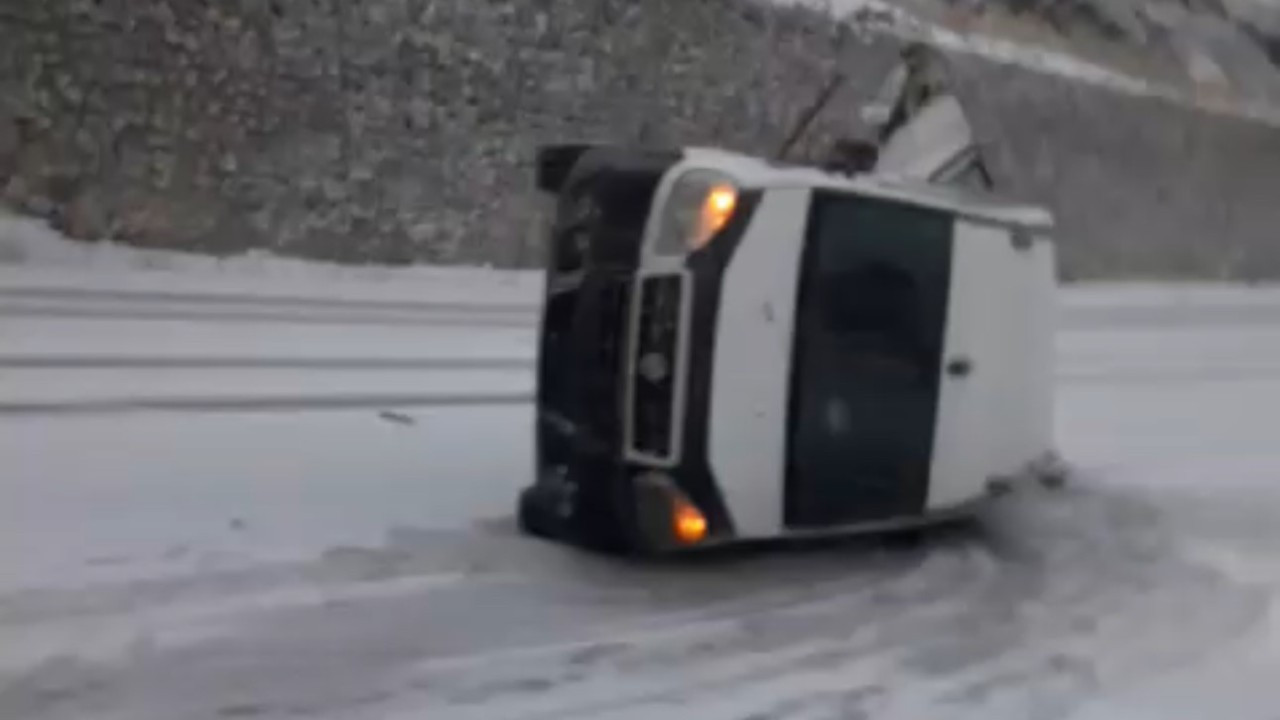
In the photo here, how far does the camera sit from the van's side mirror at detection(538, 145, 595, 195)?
311 inches

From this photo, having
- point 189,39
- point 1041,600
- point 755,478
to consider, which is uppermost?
point 189,39

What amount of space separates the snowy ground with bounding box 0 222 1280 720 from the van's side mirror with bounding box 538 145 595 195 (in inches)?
56.8

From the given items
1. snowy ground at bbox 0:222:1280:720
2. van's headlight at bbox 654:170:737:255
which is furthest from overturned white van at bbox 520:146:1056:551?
snowy ground at bbox 0:222:1280:720

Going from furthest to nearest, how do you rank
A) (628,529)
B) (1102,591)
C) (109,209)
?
(109,209)
(1102,591)
(628,529)

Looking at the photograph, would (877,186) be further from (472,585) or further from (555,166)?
(472,585)

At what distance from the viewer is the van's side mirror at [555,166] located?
7.90 meters

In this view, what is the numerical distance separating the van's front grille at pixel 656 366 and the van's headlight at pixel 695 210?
0.49 ft

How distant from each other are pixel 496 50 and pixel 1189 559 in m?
11.2

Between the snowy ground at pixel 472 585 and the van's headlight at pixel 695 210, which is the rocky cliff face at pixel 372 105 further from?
the van's headlight at pixel 695 210

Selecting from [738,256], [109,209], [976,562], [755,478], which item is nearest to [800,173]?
[738,256]

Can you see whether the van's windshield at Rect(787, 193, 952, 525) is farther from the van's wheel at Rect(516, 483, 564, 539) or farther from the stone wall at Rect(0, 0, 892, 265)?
the stone wall at Rect(0, 0, 892, 265)

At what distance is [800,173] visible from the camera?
24.5 ft

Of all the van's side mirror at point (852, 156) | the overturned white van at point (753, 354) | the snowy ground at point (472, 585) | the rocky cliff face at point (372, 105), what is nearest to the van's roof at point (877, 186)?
the overturned white van at point (753, 354)

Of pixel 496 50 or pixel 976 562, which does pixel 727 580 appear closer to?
pixel 976 562
